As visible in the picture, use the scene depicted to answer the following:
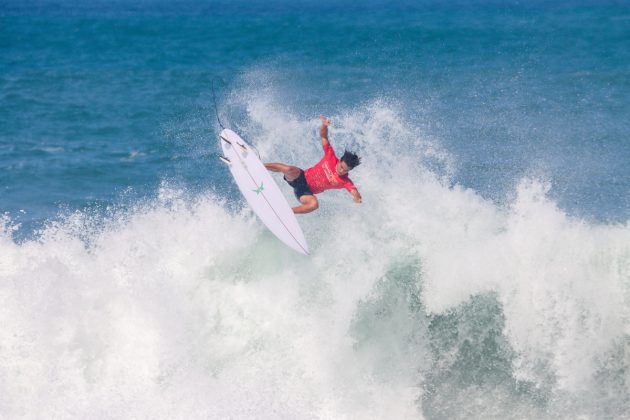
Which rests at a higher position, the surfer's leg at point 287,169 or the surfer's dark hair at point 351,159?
the surfer's dark hair at point 351,159

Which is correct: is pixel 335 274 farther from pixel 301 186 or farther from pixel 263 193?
pixel 263 193

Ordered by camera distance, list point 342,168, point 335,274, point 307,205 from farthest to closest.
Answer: point 335,274 → point 307,205 → point 342,168

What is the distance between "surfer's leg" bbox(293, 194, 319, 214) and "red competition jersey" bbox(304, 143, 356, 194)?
162 mm

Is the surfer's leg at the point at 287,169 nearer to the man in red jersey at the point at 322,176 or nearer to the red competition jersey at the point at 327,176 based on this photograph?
the man in red jersey at the point at 322,176

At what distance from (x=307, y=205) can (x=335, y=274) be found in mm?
1093

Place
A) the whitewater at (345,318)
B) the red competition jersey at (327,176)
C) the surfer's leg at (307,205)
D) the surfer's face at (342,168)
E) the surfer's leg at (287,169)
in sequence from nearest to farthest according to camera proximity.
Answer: the whitewater at (345,318) → the surfer's face at (342,168) → the red competition jersey at (327,176) → the surfer's leg at (307,205) → the surfer's leg at (287,169)

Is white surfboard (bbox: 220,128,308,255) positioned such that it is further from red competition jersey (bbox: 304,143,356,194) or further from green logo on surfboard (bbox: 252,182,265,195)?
red competition jersey (bbox: 304,143,356,194)

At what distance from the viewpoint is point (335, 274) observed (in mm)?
10250

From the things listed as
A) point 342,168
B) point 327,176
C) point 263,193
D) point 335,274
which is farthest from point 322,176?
point 335,274

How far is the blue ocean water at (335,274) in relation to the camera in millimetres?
9367

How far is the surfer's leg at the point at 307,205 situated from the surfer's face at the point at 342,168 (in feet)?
2.00


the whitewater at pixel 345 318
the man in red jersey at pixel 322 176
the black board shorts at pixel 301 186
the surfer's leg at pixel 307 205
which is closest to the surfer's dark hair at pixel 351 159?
the man in red jersey at pixel 322 176

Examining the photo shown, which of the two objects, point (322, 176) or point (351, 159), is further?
point (322, 176)

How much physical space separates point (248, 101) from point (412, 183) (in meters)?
9.35
